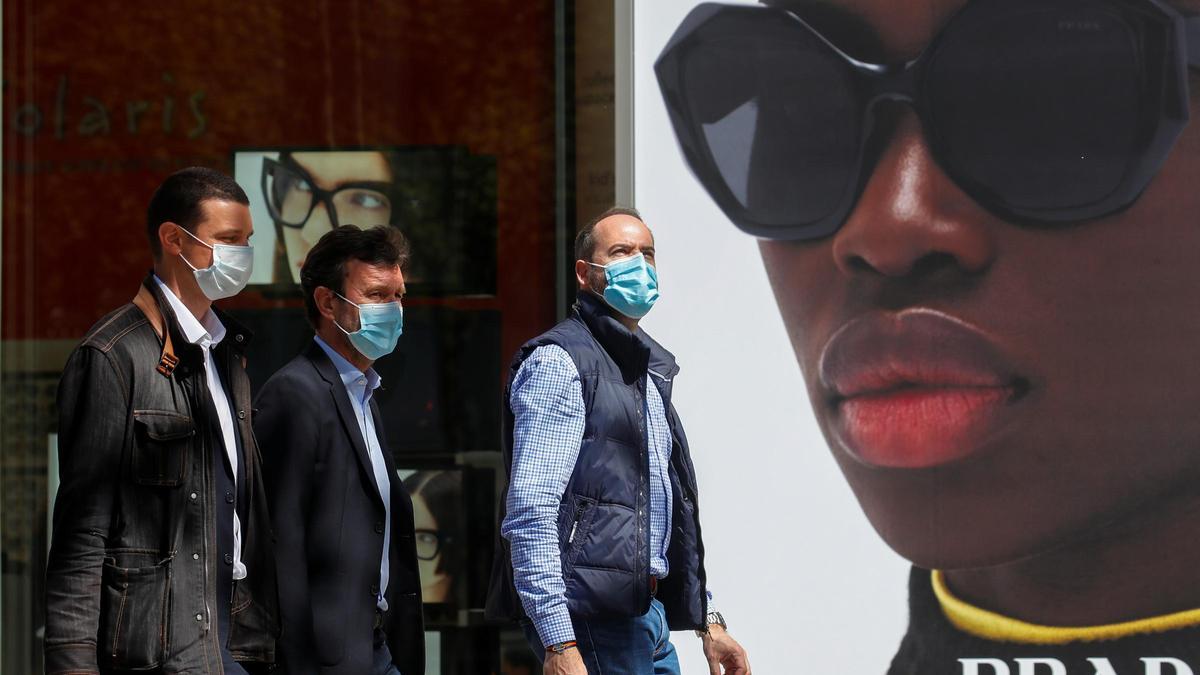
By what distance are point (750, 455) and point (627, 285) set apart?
189cm

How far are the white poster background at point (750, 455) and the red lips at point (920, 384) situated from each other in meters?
0.16

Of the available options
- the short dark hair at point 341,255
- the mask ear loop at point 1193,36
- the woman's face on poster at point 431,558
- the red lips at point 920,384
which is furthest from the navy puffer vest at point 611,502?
the mask ear loop at point 1193,36

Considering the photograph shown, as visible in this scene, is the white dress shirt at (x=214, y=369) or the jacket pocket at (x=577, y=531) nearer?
the white dress shirt at (x=214, y=369)

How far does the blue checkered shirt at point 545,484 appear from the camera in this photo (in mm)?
3557

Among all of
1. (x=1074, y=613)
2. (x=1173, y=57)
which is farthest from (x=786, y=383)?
(x=1173, y=57)

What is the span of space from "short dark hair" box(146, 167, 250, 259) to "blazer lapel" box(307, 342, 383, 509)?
579 mm

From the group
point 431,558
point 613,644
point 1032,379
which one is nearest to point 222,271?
point 613,644

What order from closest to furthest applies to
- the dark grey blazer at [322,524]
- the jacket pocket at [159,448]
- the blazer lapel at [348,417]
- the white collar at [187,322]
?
1. the jacket pocket at [159,448]
2. the white collar at [187,322]
3. the dark grey blazer at [322,524]
4. the blazer lapel at [348,417]

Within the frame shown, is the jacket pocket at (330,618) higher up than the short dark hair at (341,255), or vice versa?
the short dark hair at (341,255)

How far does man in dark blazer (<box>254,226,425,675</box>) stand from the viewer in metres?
3.66

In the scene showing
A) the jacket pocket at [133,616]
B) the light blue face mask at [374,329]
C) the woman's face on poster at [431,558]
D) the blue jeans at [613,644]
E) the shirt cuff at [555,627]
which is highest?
the light blue face mask at [374,329]

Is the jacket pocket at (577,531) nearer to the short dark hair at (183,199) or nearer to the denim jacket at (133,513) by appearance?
the denim jacket at (133,513)

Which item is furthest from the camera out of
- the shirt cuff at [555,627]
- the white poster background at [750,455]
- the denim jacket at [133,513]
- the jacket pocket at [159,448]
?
the white poster background at [750,455]

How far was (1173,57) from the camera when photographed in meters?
5.75
